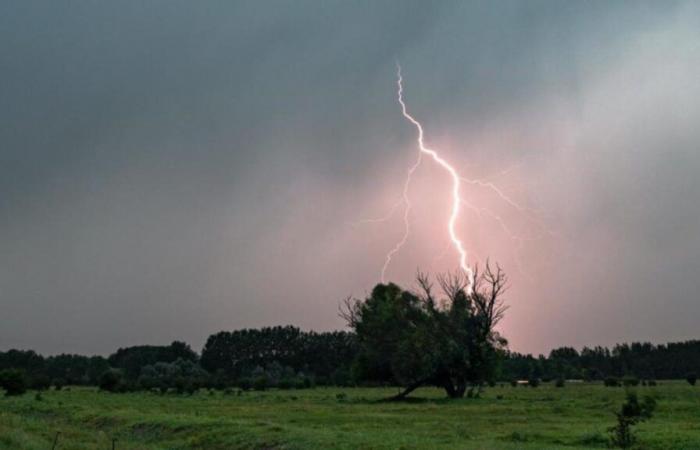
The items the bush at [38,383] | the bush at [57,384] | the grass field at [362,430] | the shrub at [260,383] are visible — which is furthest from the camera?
the shrub at [260,383]

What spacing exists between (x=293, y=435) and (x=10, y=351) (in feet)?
601

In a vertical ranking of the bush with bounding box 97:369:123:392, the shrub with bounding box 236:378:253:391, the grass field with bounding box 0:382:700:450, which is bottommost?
the grass field with bounding box 0:382:700:450

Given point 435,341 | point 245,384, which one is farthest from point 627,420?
point 245,384

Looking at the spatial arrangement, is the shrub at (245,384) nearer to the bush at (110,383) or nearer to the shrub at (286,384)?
the shrub at (286,384)

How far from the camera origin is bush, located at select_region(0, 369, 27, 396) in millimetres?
77812

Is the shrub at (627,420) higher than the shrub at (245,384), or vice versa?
the shrub at (245,384)

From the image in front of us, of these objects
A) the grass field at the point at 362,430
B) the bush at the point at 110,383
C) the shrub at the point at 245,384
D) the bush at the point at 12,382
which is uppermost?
the shrub at the point at 245,384

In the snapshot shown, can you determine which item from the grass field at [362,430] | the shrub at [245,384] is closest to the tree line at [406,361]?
the shrub at [245,384]

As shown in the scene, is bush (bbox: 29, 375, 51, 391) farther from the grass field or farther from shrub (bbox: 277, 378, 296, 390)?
the grass field

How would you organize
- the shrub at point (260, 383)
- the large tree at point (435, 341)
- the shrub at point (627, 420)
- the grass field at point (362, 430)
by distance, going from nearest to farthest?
the shrub at point (627, 420)
the grass field at point (362, 430)
the large tree at point (435, 341)
the shrub at point (260, 383)

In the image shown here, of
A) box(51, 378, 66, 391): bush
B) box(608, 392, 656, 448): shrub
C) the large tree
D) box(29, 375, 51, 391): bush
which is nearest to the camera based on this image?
box(608, 392, 656, 448): shrub

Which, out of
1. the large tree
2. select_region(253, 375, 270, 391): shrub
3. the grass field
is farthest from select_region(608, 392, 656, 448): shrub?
select_region(253, 375, 270, 391): shrub

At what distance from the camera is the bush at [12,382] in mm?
77812

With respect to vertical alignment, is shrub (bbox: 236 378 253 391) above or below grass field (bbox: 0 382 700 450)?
above
